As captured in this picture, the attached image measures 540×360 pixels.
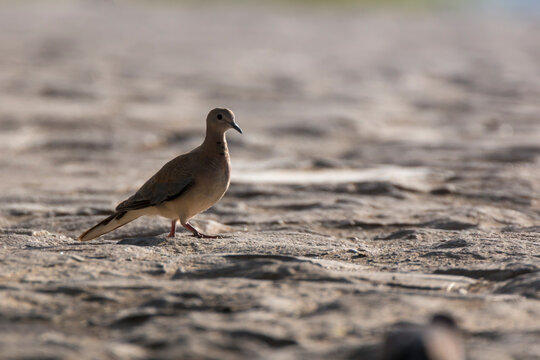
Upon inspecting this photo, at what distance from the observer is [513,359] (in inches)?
108

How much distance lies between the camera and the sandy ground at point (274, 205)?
3.08m

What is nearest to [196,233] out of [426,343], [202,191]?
[202,191]

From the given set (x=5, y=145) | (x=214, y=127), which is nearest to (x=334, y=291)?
(x=214, y=127)

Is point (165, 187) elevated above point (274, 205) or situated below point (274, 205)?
above

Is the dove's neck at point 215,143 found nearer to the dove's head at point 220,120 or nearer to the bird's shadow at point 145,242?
the dove's head at point 220,120

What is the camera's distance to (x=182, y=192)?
504 cm

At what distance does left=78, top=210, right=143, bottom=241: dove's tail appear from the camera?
16.5 feet

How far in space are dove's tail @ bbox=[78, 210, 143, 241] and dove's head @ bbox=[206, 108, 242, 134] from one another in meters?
0.77

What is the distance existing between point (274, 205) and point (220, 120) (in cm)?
122

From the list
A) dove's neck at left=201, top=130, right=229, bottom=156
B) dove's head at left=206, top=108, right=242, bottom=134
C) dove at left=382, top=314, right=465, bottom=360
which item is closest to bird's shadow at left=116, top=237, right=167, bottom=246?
dove's neck at left=201, top=130, right=229, bottom=156

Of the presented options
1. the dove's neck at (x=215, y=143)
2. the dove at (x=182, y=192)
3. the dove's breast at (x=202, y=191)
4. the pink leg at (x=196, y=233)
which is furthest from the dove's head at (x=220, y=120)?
the pink leg at (x=196, y=233)

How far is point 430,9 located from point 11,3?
22220mm

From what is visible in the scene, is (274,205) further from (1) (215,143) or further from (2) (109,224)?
(2) (109,224)

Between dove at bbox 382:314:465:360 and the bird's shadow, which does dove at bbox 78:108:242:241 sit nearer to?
the bird's shadow
